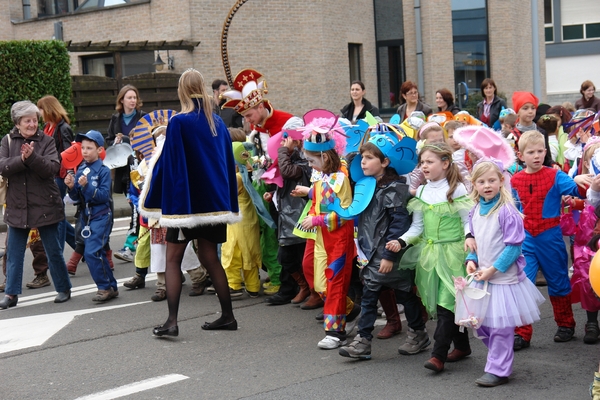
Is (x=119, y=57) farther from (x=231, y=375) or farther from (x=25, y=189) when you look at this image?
(x=231, y=375)

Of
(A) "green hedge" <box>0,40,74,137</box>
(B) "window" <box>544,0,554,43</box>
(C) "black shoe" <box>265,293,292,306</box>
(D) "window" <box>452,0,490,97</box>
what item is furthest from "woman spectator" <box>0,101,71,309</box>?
(B) "window" <box>544,0,554,43</box>

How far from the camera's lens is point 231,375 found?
555 cm

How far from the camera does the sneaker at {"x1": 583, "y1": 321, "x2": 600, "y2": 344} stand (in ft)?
19.8

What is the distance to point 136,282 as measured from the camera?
8.71 metres

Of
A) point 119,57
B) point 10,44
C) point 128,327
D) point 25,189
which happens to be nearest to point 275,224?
point 128,327

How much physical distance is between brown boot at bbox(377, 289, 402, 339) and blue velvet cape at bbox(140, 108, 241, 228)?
139 centimetres

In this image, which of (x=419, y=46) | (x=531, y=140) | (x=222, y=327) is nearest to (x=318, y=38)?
(x=419, y=46)

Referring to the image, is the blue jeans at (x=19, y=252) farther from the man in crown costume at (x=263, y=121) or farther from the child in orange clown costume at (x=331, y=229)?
the child in orange clown costume at (x=331, y=229)

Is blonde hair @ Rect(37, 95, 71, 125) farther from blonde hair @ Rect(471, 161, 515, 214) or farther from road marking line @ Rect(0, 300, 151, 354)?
blonde hair @ Rect(471, 161, 515, 214)

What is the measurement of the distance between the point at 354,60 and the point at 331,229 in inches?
788

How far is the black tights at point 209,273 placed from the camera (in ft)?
21.5

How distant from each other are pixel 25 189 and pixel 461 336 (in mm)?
4480

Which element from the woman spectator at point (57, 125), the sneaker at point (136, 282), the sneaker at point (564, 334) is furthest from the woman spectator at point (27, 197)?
the sneaker at point (564, 334)

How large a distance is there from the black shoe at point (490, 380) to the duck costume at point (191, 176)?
8.10 ft
